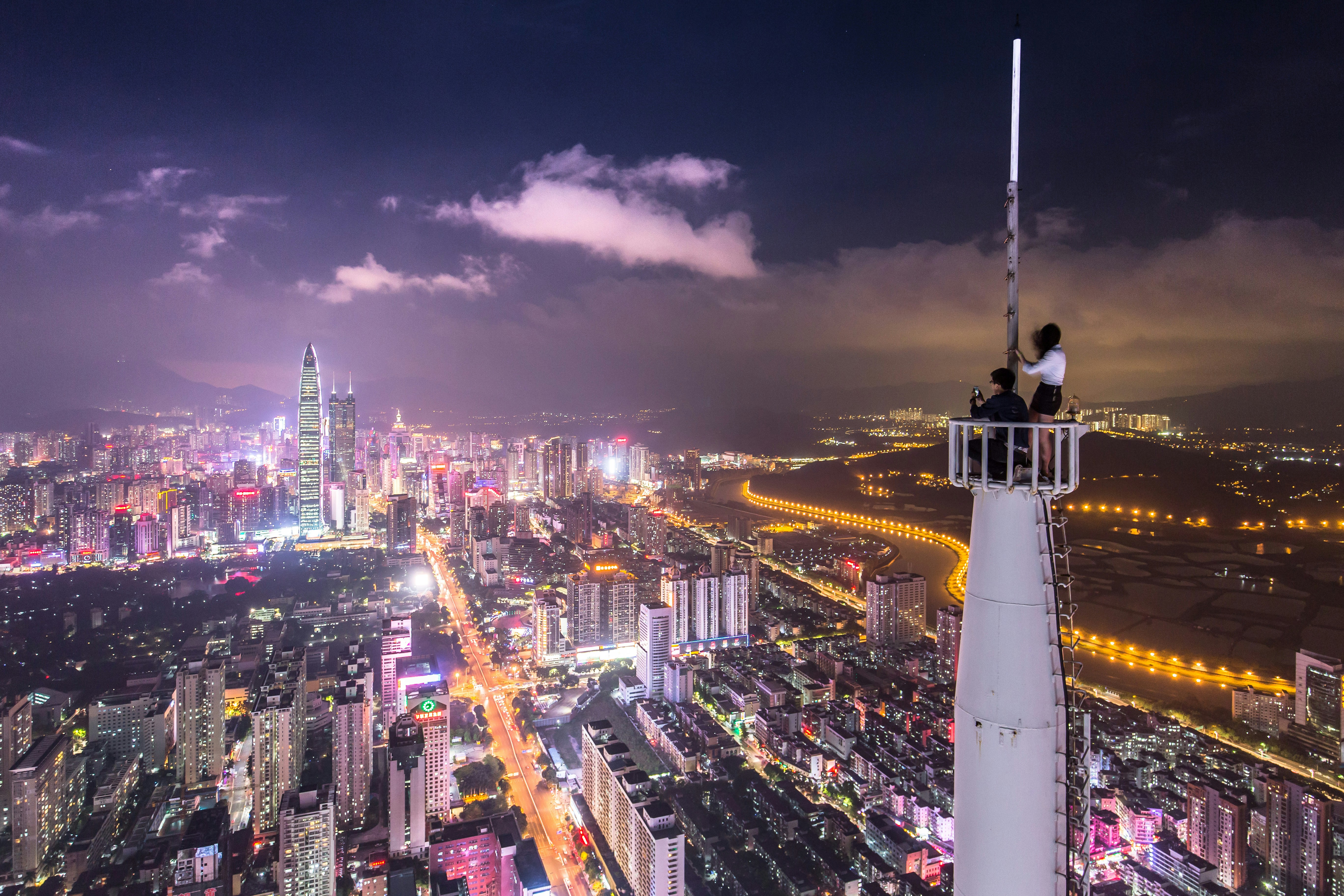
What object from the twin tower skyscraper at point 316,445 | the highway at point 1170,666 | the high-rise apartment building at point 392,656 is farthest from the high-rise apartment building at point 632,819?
the twin tower skyscraper at point 316,445

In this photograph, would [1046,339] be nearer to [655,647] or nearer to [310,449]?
[655,647]

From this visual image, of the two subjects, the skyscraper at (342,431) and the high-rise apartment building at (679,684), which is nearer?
the high-rise apartment building at (679,684)

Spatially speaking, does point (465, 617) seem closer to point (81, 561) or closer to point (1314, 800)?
point (81, 561)

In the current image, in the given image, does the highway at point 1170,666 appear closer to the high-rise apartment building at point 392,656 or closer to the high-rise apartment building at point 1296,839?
the high-rise apartment building at point 1296,839

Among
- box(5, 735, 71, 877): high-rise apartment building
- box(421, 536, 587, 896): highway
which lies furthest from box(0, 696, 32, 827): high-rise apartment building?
box(421, 536, 587, 896): highway

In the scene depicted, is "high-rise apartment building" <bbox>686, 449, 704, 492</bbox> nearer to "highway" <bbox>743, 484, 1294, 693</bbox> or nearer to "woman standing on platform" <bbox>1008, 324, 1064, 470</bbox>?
"highway" <bbox>743, 484, 1294, 693</bbox>
